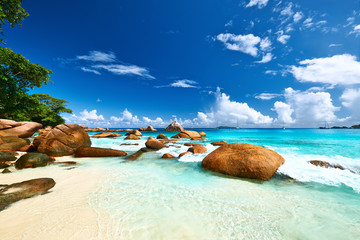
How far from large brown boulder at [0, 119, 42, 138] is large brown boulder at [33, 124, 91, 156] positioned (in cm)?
717

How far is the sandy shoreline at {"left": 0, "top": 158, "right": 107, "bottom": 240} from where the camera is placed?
8.07ft

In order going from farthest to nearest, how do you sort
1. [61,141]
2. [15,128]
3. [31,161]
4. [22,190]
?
[15,128], [61,141], [31,161], [22,190]

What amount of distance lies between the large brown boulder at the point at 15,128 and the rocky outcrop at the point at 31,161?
37.5 ft

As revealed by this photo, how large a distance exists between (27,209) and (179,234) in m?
3.42

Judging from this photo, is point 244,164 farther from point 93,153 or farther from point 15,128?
point 15,128

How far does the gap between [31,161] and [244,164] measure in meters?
9.37

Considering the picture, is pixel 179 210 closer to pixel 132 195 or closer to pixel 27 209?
pixel 132 195

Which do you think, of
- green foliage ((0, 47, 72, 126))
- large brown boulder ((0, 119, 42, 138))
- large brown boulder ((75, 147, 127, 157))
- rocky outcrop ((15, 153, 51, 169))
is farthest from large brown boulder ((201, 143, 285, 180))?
large brown boulder ((0, 119, 42, 138))

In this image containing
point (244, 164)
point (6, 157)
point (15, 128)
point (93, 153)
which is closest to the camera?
point (244, 164)

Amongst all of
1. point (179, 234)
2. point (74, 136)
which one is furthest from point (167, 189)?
point (74, 136)

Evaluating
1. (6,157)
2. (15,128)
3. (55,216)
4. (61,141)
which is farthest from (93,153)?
(15,128)

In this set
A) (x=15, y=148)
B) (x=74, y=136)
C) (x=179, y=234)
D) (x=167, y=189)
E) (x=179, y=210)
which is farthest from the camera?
(x=74, y=136)

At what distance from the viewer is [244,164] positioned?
5727 millimetres

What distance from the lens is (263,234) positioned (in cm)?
262
